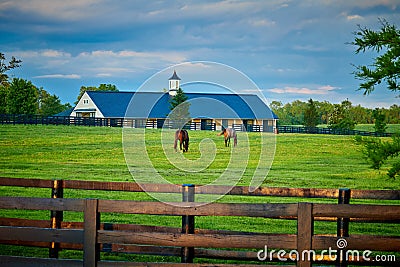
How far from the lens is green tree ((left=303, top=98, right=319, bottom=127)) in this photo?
39194 millimetres

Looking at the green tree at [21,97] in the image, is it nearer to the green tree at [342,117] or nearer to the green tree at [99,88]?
the green tree at [99,88]

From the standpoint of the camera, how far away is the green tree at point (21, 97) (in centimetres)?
3306

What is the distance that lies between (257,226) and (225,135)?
1453cm

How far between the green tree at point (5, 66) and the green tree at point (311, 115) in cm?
1698

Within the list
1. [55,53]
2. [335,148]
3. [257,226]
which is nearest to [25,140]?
[55,53]

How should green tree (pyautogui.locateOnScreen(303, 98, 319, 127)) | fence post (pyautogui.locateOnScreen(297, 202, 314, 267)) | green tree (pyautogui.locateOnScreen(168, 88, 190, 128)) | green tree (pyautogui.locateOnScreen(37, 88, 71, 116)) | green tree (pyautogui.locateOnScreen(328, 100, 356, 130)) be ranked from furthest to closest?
green tree (pyautogui.locateOnScreen(303, 98, 319, 127)) → green tree (pyautogui.locateOnScreen(37, 88, 71, 116)) → green tree (pyautogui.locateOnScreen(328, 100, 356, 130)) → green tree (pyautogui.locateOnScreen(168, 88, 190, 128)) → fence post (pyautogui.locateOnScreen(297, 202, 314, 267))

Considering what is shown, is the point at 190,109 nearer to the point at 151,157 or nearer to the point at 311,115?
the point at 151,157

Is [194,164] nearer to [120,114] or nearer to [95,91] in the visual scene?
[120,114]

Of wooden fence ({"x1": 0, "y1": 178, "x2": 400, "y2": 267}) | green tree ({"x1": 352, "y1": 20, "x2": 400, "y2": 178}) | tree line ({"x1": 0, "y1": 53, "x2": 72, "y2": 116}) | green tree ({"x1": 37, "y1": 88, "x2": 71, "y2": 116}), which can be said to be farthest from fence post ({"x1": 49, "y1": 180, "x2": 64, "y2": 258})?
green tree ({"x1": 37, "y1": 88, "x2": 71, "y2": 116})

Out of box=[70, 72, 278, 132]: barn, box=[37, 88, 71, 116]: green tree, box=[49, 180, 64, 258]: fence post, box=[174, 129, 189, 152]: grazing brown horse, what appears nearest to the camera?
box=[49, 180, 64, 258]: fence post

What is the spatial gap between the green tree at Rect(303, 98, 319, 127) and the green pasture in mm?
1953

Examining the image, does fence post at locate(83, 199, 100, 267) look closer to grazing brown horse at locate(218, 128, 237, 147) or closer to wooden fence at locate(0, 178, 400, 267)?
wooden fence at locate(0, 178, 400, 267)

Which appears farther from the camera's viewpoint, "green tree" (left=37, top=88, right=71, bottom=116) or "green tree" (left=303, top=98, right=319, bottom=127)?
"green tree" (left=303, top=98, right=319, bottom=127)

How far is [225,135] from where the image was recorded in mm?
30734
